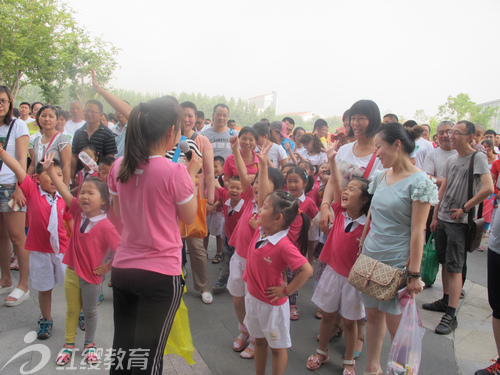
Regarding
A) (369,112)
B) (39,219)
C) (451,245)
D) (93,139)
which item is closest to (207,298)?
(39,219)

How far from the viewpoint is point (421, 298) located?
4.36 m

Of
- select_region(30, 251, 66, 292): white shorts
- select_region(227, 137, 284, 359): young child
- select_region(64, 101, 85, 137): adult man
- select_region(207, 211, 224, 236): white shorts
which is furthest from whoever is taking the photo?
select_region(64, 101, 85, 137): adult man

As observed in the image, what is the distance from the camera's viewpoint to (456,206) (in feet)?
12.3

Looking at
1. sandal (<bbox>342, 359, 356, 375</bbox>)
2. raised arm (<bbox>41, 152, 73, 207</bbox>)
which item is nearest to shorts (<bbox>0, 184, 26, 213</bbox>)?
raised arm (<bbox>41, 152, 73, 207</bbox>)

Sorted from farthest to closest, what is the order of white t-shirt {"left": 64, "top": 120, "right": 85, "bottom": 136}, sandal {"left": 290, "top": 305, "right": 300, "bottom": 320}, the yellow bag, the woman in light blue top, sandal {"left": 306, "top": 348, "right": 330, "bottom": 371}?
white t-shirt {"left": 64, "top": 120, "right": 85, "bottom": 136} < sandal {"left": 290, "top": 305, "right": 300, "bottom": 320} < sandal {"left": 306, "top": 348, "right": 330, "bottom": 371} < the woman in light blue top < the yellow bag

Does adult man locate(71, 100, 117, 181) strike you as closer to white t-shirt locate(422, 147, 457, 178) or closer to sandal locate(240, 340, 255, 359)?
sandal locate(240, 340, 255, 359)

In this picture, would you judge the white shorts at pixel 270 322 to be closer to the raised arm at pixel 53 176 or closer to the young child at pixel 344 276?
the young child at pixel 344 276

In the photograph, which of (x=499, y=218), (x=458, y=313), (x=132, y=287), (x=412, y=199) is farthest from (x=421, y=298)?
(x=132, y=287)

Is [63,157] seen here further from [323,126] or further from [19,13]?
[19,13]

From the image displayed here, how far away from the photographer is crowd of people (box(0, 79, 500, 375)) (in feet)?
6.00

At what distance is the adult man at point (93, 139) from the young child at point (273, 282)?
2827 millimetres

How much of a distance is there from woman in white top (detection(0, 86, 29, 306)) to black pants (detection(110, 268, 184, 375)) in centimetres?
233

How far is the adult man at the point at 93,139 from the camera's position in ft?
14.4

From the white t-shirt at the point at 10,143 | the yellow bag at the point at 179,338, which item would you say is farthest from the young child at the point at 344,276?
the white t-shirt at the point at 10,143
